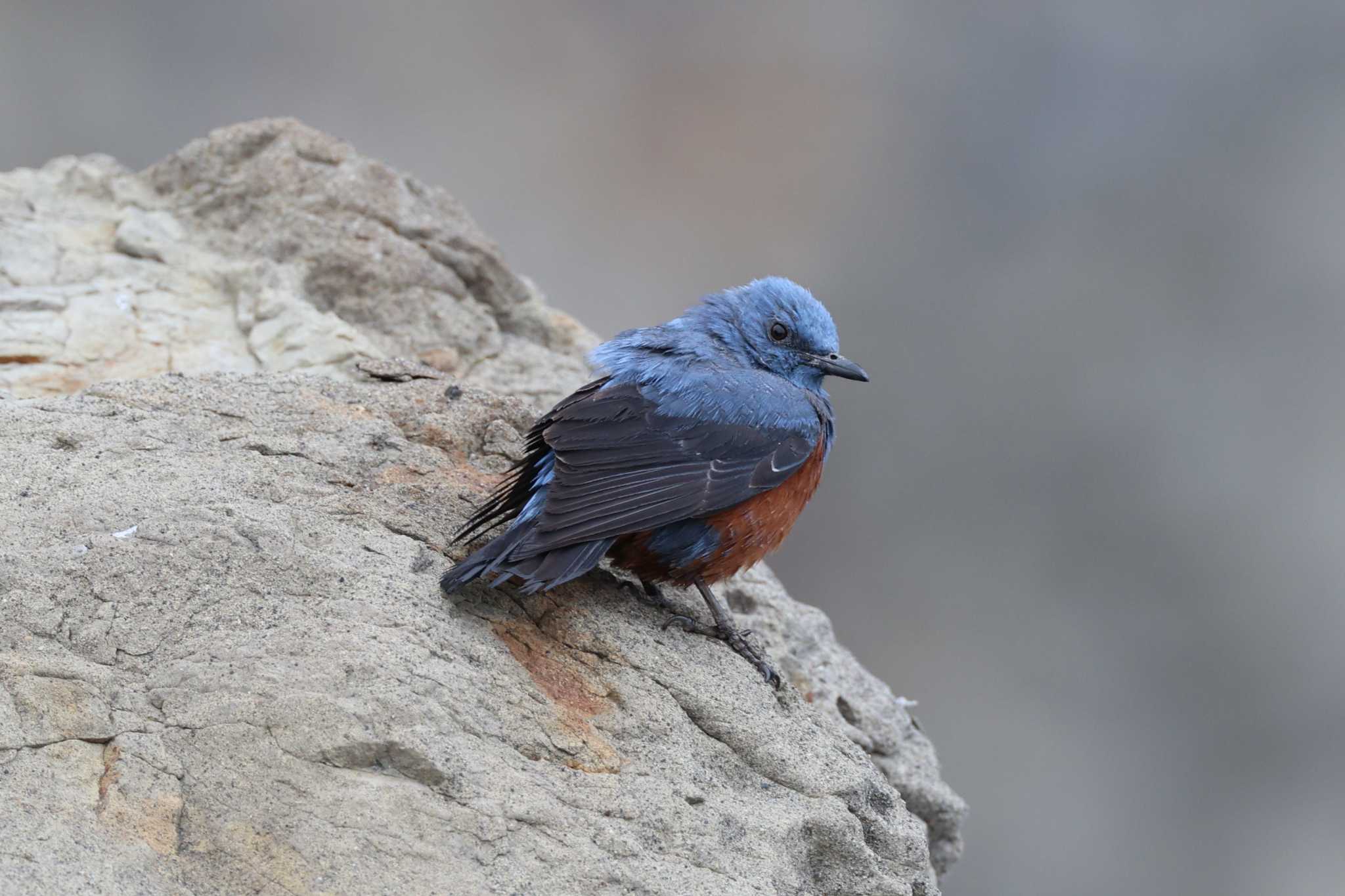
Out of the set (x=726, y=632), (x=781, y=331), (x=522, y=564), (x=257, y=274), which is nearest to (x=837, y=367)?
(x=781, y=331)

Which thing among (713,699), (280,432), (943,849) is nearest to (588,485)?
(713,699)

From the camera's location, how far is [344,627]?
340cm

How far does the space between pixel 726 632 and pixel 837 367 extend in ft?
3.73

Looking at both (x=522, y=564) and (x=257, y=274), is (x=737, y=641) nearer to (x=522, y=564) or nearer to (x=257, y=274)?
(x=522, y=564)

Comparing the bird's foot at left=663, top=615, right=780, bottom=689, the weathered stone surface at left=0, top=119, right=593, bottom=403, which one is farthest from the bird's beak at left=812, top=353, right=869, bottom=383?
the weathered stone surface at left=0, top=119, right=593, bottom=403

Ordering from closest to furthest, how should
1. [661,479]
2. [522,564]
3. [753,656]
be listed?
1. [522,564]
2. [661,479]
3. [753,656]

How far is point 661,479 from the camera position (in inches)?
161

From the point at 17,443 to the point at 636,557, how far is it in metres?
1.83

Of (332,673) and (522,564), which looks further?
(522,564)

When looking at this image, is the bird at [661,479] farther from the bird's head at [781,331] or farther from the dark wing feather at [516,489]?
the bird's head at [781,331]

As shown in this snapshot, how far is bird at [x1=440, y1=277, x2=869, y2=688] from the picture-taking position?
12.6ft

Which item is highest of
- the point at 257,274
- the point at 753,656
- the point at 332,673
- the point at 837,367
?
the point at 837,367

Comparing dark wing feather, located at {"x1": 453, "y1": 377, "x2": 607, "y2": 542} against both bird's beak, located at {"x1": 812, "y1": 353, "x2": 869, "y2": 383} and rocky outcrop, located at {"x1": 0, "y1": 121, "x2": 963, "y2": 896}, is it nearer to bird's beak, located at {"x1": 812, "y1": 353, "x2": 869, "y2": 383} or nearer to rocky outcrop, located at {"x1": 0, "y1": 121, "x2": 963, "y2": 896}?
rocky outcrop, located at {"x1": 0, "y1": 121, "x2": 963, "y2": 896}

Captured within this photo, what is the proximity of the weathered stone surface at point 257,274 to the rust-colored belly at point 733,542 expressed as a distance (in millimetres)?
1556
